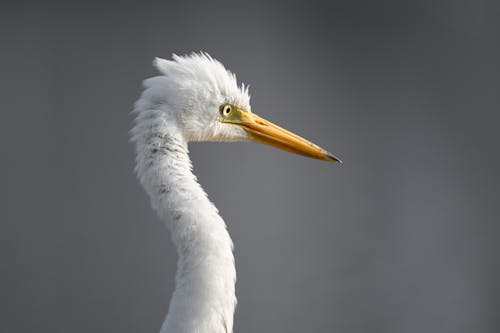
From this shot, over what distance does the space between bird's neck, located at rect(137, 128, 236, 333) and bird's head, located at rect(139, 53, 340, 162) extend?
0.26 ft

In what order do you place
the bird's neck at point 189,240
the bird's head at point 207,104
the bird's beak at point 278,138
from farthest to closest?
1. the bird's beak at point 278,138
2. the bird's head at point 207,104
3. the bird's neck at point 189,240

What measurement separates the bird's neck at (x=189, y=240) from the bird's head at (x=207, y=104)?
0.26 ft

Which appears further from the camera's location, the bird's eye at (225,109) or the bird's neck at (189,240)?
the bird's eye at (225,109)

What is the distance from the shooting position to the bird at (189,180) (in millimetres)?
1314

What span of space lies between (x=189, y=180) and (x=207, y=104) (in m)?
0.21

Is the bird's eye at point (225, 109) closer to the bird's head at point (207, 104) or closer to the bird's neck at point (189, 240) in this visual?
the bird's head at point (207, 104)

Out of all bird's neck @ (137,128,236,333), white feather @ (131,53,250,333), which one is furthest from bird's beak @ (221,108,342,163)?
bird's neck @ (137,128,236,333)

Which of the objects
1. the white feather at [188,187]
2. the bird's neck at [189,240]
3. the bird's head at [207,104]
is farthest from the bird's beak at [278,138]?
the bird's neck at [189,240]

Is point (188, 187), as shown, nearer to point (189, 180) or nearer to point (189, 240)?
point (189, 180)

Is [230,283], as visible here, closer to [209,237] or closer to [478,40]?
[209,237]

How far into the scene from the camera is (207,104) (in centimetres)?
146

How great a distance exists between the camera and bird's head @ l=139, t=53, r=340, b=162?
1415 mm

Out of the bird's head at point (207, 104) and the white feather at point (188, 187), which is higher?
the bird's head at point (207, 104)

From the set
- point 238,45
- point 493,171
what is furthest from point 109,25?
point 493,171
